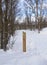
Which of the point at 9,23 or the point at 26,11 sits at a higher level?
the point at 9,23

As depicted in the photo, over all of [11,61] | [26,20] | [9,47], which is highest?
[11,61]

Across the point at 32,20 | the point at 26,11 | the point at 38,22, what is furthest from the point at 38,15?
the point at 32,20

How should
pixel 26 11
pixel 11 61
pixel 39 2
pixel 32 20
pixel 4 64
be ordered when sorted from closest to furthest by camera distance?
pixel 4 64
pixel 11 61
pixel 39 2
pixel 26 11
pixel 32 20

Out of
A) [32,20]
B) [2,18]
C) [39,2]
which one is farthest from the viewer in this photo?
[32,20]

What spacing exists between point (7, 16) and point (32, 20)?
1034 inches

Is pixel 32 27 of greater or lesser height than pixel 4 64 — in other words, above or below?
below

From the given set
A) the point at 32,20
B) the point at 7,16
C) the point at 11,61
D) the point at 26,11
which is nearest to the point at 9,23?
the point at 7,16

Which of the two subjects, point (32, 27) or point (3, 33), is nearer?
point (3, 33)

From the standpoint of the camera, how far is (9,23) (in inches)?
384

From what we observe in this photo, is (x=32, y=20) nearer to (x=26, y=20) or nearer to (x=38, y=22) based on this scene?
(x=26, y=20)

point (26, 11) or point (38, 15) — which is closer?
point (38, 15)

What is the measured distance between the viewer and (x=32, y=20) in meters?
35.6

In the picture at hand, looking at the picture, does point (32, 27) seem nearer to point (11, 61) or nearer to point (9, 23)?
point (9, 23)

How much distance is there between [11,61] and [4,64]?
1.58ft
